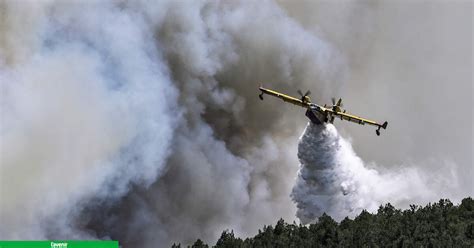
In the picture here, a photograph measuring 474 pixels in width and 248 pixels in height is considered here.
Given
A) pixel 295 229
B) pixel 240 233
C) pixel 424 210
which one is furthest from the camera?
pixel 240 233

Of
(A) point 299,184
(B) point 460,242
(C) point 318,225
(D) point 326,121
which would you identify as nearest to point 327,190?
(A) point 299,184

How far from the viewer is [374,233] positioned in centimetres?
12281

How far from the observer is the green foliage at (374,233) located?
4751 inches

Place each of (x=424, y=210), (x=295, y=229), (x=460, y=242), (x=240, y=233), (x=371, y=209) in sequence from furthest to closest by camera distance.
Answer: (x=240, y=233) → (x=371, y=209) → (x=424, y=210) → (x=295, y=229) → (x=460, y=242)

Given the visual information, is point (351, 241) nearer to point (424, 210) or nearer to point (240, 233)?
point (424, 210)

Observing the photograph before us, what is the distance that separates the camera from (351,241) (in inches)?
4808

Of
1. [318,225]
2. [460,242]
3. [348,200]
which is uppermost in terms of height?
[348,200]

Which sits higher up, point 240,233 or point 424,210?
point 240,233

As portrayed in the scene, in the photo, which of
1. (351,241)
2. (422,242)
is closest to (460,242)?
(422,242)

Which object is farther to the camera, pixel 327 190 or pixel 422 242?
pixel 327 190

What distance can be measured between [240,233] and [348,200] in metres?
30.9

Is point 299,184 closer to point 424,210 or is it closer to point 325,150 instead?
point 325,150

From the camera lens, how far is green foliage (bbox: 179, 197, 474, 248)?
121 metres

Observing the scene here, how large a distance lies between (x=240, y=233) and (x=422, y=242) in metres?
67.5
